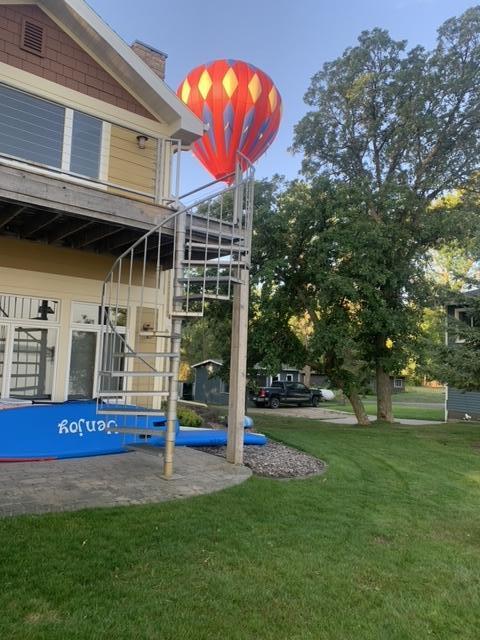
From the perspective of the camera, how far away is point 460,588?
3775 millimetres

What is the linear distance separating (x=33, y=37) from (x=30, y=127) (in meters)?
1.54

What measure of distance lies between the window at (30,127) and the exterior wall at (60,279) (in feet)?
4.64

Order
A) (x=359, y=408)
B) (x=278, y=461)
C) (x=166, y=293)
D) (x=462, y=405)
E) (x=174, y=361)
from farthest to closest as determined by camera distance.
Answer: (x=462, y=405) → (x=359, y=408) → (x=166, y=293) → (x=278, y=461) → (x=174, y=361)

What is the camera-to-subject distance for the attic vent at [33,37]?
8195mm

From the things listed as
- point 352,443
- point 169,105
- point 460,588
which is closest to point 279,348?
point 352,443

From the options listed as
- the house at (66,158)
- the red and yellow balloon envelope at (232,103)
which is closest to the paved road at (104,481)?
the house at (66,158)

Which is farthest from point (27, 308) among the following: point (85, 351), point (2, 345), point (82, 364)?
point (82, 364)

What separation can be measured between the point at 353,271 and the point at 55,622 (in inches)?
500

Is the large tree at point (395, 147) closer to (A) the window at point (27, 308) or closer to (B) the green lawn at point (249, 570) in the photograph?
(A) the window at point (27, 308)

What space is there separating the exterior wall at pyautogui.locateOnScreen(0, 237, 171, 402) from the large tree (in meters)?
7.97

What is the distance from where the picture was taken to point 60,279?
337 inches

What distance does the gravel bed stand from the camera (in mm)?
7504

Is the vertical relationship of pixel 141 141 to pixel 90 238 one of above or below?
above

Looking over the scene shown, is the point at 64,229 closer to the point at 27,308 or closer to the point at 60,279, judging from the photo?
the point at 60,279
